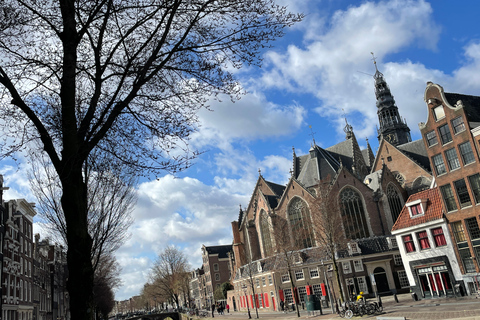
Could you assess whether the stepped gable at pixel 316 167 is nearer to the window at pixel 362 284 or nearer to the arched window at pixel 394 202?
the arched window at pixel 394 202

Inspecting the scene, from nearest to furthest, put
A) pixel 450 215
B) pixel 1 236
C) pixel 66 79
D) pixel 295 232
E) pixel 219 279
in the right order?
pixel 66 79 < pixel 450 215 < pixel 1 236 < pixel 295 232 < pixel 219 279

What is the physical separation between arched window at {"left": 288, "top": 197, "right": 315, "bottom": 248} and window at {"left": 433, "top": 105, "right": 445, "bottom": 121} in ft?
76.2

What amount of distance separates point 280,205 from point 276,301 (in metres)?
14.7

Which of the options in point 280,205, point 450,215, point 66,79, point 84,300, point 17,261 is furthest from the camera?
point 280,205

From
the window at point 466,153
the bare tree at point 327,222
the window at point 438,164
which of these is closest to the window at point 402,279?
the bare tree at point 327,222

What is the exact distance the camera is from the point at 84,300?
656 cm

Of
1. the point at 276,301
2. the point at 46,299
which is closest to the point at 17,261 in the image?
the point at 46,299

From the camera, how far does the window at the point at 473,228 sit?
30163 mm

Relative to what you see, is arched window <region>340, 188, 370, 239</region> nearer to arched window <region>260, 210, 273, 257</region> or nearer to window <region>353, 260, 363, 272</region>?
window <region>353, 260, 363, 272</region>

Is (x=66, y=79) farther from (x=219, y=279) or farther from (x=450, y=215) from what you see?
(x=219, y=279)

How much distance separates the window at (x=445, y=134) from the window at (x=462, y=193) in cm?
357

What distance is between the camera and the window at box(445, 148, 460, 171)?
104ft

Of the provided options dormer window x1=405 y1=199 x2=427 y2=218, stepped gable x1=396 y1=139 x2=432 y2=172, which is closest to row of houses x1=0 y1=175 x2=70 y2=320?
dormer window x1=405 y1=199 x2=427 y2=218

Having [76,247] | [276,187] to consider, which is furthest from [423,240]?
[276,187]
